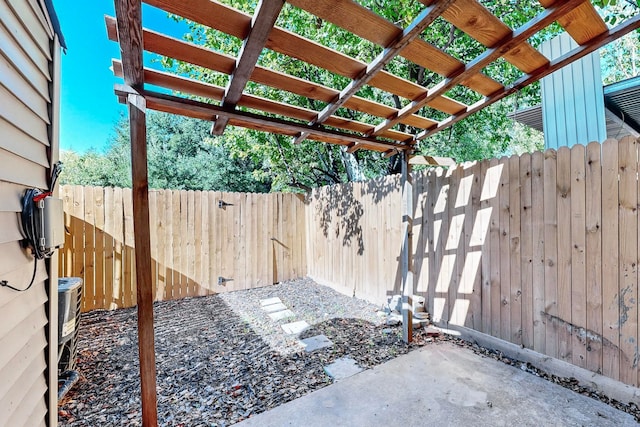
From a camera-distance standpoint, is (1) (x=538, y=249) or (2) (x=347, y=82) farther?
(2) (x=347, y=82)

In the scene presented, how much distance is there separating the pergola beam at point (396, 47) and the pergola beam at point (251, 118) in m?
0.34

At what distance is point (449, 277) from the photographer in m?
3.11

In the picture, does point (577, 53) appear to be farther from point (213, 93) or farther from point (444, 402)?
point (444, 402)

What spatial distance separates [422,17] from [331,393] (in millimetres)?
2420

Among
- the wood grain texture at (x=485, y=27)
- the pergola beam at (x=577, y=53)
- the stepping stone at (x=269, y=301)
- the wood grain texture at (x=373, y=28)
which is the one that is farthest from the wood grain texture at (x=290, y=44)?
the stepping stone at (x=269, y=301)

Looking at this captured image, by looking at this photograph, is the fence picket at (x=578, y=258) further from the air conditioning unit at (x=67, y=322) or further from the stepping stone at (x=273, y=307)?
the air conditioning unit at (x=67, y=322)

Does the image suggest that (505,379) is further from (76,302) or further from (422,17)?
(76,302)

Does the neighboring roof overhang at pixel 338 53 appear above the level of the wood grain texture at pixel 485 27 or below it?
below

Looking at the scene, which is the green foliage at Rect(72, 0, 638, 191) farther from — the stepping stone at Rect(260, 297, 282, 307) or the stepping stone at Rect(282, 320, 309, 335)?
the stepping stone at Rect(282, 320, 309, 335)

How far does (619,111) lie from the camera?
352 centimetres

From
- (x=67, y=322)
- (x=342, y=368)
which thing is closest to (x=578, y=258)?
(x=342, y=368)

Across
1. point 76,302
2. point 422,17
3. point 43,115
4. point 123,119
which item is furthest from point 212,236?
point 123,119

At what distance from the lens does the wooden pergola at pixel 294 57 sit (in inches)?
50.8

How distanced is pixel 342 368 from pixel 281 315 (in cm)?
149
